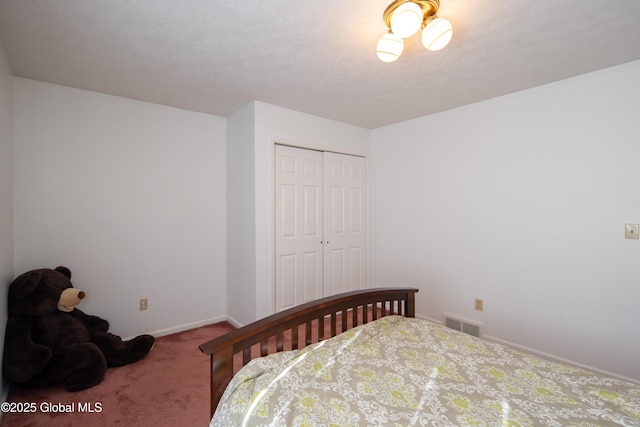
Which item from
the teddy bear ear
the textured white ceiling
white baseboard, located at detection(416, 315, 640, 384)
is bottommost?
white baseboard, located at detection(416, 315, 640, 384)

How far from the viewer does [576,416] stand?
102 centimetres

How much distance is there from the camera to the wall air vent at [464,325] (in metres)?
2.75

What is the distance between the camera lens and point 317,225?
3.27m

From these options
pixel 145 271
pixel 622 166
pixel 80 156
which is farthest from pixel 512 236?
pixel 80 156

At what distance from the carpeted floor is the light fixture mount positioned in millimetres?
2472

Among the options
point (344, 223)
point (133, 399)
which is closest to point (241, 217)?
point (344, 223)

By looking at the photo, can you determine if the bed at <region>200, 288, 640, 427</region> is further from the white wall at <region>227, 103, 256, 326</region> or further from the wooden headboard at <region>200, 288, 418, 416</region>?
the white wall at <region>227, 103, 256, 326</region>

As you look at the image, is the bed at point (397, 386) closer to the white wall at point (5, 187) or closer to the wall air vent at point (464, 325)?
the wall air vent at point (464, 325)

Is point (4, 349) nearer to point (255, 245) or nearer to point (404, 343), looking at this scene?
point (255, 245)

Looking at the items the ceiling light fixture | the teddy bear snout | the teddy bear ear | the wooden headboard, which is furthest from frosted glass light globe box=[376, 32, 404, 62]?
the teddy bear ear

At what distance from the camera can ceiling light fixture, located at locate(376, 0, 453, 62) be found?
53.9 inches

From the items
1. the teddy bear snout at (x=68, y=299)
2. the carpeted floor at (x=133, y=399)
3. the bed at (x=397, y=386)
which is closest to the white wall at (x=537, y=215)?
the bed at (x=397, y=386)

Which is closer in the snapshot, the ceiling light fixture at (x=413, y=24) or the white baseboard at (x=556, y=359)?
the ceiling light fixture at (x=413, y=24)

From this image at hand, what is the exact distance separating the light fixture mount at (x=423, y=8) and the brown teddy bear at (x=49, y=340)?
279cm
